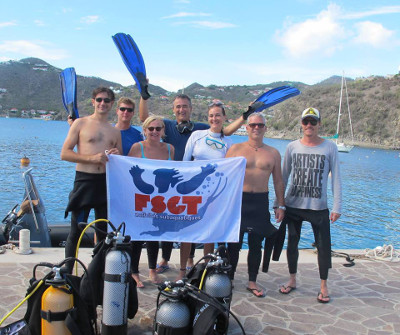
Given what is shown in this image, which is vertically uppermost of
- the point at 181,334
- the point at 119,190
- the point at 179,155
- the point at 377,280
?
the point at 179,155

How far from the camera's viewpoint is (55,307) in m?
2.96

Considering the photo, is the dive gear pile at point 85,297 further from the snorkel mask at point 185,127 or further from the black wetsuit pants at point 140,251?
the snorkel mask at point 185,127

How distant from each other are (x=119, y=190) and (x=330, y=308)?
9.33 ft

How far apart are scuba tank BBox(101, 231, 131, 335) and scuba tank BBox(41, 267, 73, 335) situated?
1.32 feet

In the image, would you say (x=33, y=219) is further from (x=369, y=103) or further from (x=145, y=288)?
(x=369, y=103)

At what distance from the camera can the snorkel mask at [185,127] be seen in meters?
5.23

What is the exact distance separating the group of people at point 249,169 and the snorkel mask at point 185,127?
0.53ft

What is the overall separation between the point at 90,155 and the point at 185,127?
135 cm

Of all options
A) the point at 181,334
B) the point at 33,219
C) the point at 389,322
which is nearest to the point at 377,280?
the point at 389,322

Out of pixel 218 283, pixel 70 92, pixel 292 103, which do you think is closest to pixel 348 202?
pixel 70 92

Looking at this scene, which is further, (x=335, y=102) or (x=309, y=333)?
(x=335, y=102)

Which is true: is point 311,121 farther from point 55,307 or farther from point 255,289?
point 55,307

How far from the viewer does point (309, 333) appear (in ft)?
13.1

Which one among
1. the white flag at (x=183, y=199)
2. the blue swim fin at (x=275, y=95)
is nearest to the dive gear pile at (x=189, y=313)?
the white flag at (x=183, y=199)
